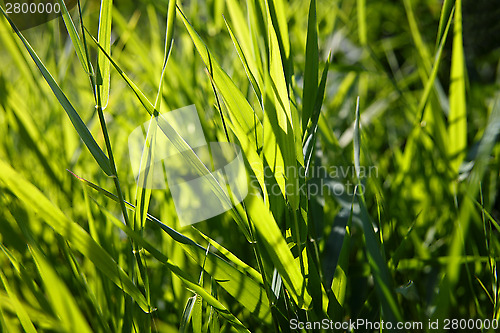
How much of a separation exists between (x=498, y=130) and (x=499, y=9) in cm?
35

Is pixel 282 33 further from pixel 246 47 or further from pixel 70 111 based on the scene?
pixel 70 111

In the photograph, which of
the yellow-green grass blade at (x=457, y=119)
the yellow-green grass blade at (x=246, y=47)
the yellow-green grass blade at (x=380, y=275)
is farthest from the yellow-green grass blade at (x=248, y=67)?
the yellow-green grass blade at (x=457, y=119)

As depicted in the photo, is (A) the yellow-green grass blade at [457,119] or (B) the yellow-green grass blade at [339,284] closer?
(B) the yellow-green grass blade at [339,284]

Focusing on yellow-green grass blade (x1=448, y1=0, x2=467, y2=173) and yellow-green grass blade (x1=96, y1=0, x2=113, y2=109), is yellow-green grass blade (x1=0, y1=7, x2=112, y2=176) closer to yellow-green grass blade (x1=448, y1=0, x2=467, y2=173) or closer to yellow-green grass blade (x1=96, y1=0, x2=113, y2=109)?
yellow-green grass blade (x1=96, y1=0, x2=113, y2=109)

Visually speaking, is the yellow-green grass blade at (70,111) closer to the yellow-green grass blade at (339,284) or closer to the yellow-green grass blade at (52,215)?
the yellow-green grass blade at (52,215)

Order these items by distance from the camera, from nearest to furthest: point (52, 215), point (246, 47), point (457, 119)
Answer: point (52, 215)
point (246, 47)
point (457, 119)

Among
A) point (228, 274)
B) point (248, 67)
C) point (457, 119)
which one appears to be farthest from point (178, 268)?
point (457, 119)

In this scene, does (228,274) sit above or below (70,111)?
below

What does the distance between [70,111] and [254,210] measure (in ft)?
0.41

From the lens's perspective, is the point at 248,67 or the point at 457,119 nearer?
the point at 248,67

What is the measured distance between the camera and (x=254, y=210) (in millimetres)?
213

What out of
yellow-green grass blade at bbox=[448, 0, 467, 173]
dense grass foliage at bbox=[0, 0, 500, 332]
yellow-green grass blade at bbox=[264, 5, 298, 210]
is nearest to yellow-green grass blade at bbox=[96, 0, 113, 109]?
dense grass foliage at bbox=[0, 0, 500, 332]

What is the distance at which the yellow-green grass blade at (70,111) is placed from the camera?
0.23 meters

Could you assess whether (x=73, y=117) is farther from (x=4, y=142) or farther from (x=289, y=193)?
(x=4, y=142)
